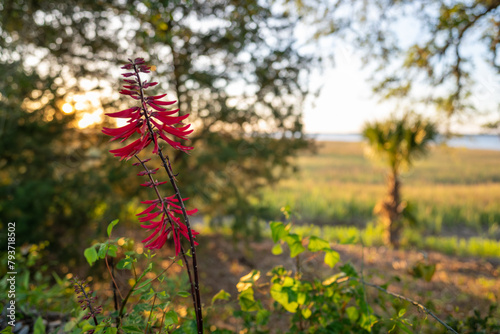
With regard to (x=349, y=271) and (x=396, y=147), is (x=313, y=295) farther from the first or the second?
(x=396, y=147)

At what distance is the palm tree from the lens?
5.93 meters

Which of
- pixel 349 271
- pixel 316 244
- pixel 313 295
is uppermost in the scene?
pixel 316 244

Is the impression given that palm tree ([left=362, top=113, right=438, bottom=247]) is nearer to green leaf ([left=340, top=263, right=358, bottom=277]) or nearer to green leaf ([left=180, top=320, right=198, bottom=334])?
green leaf ([left=340, top=263, right=358, bottom=277])

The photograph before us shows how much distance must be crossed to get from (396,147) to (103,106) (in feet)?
17.6

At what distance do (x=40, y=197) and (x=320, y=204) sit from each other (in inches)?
351

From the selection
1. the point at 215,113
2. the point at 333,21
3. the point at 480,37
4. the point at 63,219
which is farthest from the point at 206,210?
the point at 480,37

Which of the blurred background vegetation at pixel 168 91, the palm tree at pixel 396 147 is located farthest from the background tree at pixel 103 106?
the palm tree at pixel 396 147

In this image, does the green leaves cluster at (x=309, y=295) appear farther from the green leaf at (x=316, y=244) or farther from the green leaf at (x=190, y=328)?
the green leaf at (x=190, y=328)

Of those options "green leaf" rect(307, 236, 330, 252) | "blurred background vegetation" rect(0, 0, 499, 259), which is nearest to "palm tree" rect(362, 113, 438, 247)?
"blurred background vegetation" rect(0, 0, 499, 259)

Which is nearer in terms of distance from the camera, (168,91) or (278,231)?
(278,231)

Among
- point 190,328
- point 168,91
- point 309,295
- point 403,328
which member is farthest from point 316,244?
point 168,91

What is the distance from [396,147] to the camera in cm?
613

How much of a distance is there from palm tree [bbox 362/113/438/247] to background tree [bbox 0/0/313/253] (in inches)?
91.7

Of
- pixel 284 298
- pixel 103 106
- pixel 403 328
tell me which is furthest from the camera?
pixel 103 106
